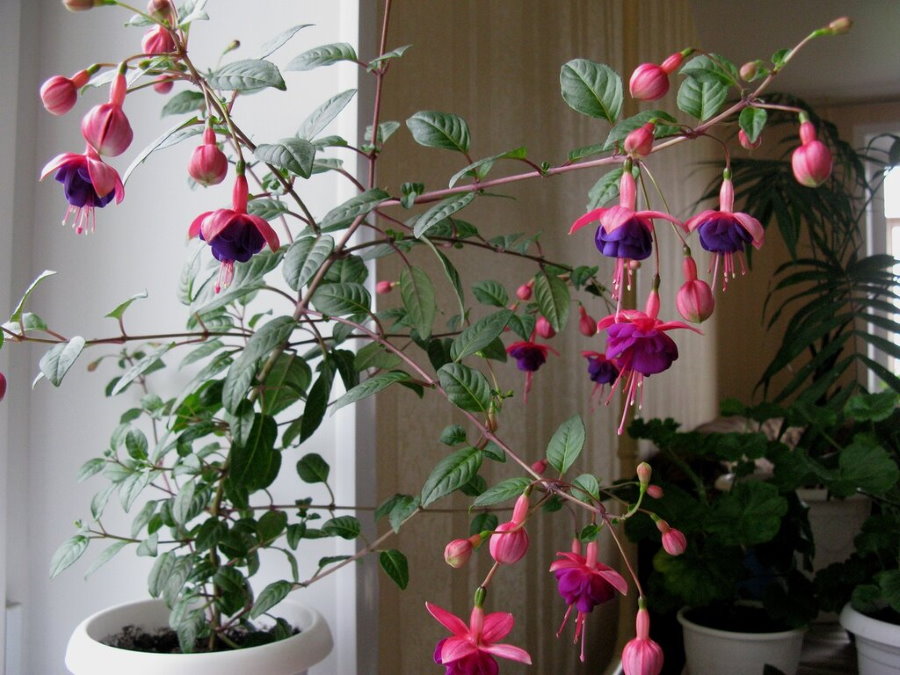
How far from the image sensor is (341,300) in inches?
28.5

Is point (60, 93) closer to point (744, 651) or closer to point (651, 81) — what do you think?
point (651, 81)

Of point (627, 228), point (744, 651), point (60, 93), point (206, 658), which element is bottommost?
point (744, 651)

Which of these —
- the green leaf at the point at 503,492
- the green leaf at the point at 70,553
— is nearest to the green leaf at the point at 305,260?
the green leaf at the point at 503,492

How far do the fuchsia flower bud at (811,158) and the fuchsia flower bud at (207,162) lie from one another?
370 mm

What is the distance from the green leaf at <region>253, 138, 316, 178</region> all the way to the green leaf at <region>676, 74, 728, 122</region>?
26cm

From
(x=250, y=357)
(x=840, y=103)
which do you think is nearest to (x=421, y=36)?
(x=250, y=357)

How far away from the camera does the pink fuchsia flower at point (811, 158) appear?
0.49 metres

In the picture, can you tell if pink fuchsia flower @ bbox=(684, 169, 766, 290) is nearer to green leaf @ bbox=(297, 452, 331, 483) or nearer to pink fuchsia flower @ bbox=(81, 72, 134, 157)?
pink fuchsia flower @ bbox=(81, 72, 134, 157)

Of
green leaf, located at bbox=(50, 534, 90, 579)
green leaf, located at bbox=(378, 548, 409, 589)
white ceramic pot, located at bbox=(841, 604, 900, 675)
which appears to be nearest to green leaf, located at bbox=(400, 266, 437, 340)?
green leaf, located at bbox=(378, 548, 409, 589)

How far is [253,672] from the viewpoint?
0.75 meters

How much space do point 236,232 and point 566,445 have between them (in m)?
0.30

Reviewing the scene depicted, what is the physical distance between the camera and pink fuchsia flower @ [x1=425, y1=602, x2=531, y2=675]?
0.52 m

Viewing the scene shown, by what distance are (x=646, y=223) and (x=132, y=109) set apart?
2.94 ft

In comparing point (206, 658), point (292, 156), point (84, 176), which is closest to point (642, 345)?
point (292, 156)
